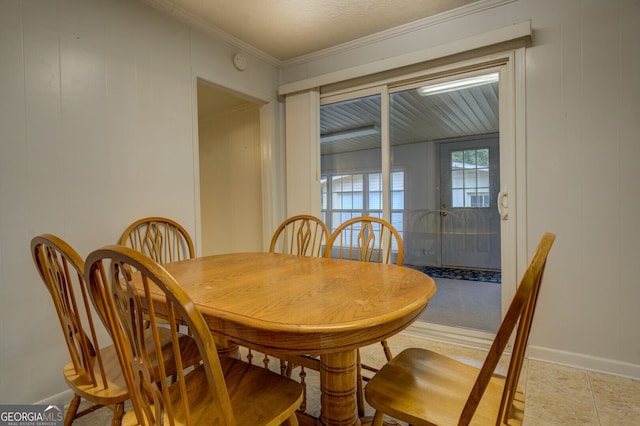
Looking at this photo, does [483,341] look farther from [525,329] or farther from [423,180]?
[525,329]

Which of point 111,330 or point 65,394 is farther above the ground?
point 111,330

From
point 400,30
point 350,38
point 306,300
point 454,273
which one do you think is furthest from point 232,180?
point 306,300

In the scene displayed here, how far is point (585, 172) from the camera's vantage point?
1.94 m

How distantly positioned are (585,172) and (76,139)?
2999 millimetres

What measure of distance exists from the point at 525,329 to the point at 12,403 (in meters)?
2.23

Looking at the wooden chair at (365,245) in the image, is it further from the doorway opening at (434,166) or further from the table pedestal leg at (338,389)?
the doorway opening at (434,166)

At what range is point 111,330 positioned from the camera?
0.80 metres

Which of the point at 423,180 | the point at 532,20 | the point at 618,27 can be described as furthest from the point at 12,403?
the point at 618,27

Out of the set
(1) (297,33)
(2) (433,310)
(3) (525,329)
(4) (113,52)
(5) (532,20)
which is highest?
(1) (297,33)

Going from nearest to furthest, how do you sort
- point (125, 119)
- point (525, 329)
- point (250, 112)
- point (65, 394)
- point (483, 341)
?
1. point (525, 329)
2. point (65, 394)
3. point (125, 119)
4. point (483, 341)
5. point (250, 112)

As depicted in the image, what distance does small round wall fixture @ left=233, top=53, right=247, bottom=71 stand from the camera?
269 cm

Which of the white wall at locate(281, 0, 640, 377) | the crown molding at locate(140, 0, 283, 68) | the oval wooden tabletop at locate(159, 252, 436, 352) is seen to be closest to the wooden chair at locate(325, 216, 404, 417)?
the oval wooden tabletop at locate(159, 252, 436, 352)

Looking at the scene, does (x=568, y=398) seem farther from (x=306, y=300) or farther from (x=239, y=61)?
(x=239, y=61)

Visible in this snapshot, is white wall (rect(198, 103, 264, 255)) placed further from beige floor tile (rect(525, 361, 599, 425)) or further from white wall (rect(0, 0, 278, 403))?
beige floor tile (rect(525, 361, 599, 425))
